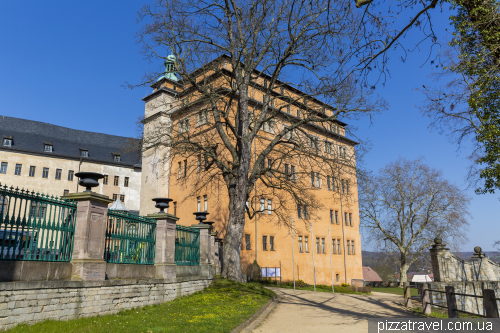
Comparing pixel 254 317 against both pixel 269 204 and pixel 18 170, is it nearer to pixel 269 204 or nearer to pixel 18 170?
pixel 269 204

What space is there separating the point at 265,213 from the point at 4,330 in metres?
25.9

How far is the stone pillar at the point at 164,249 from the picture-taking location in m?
11.7

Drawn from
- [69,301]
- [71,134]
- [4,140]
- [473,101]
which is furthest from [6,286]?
[71,134]

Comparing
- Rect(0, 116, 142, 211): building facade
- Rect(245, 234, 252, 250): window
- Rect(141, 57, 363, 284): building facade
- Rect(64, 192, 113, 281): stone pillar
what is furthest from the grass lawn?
Rect(0, 116, 142, 211): building facade

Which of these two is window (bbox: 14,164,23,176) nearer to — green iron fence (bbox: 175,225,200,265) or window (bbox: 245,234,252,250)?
window (bbox: 245,234,252,250)

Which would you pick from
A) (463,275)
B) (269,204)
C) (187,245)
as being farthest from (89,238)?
(269,204)

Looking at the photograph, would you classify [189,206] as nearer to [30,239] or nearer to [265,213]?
[265,213]

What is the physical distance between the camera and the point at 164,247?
1191cm

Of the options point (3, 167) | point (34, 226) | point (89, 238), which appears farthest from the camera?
point (3, 167)

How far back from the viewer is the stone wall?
66.7 ft

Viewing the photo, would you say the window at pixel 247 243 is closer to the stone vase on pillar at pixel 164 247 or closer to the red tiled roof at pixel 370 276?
the stone vase on pillar at pixel 164 247

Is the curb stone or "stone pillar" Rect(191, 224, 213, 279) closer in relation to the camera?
the curb stone

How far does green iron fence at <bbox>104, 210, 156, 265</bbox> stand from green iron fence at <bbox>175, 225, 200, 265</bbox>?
1.66 metres

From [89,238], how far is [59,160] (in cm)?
5087
